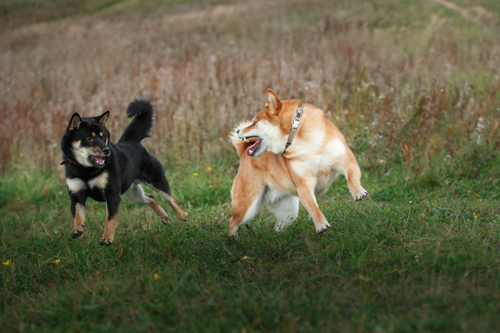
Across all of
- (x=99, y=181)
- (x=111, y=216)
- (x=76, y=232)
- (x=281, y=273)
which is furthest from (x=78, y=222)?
(x=281, y=273)

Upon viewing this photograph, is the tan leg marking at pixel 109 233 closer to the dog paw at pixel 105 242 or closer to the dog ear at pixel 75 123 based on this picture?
the dog paw at pixel 105 242

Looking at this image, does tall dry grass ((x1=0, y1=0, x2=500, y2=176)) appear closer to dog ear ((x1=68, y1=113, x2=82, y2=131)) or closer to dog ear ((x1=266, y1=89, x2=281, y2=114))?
dog ear ((x1=266, y1=89, x2=281, y2=114))

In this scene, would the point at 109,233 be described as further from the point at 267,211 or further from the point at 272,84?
the point at 272,84

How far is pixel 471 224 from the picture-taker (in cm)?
382

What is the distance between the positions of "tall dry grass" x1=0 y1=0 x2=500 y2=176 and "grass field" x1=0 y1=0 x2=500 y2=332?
5 centimetres

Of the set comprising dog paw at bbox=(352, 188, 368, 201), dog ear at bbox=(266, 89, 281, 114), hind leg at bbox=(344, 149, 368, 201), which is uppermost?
dog ear at bbox=(266, 89, 281, 114)

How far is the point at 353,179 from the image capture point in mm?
3967

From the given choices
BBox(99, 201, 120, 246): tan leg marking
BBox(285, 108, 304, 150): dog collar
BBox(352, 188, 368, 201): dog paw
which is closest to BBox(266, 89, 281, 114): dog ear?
BBox(285, 108, 304, 150): dog collar

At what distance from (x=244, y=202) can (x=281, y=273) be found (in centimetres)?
145

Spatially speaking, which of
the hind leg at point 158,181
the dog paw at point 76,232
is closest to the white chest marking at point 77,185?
the dog paw at point 76,232

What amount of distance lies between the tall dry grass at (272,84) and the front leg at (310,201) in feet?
7.77

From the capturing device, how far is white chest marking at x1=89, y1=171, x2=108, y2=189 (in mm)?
4531

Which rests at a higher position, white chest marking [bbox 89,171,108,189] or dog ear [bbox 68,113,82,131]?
dog ear [bbox 68,113,82,131]

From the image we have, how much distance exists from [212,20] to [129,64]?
7509mm
